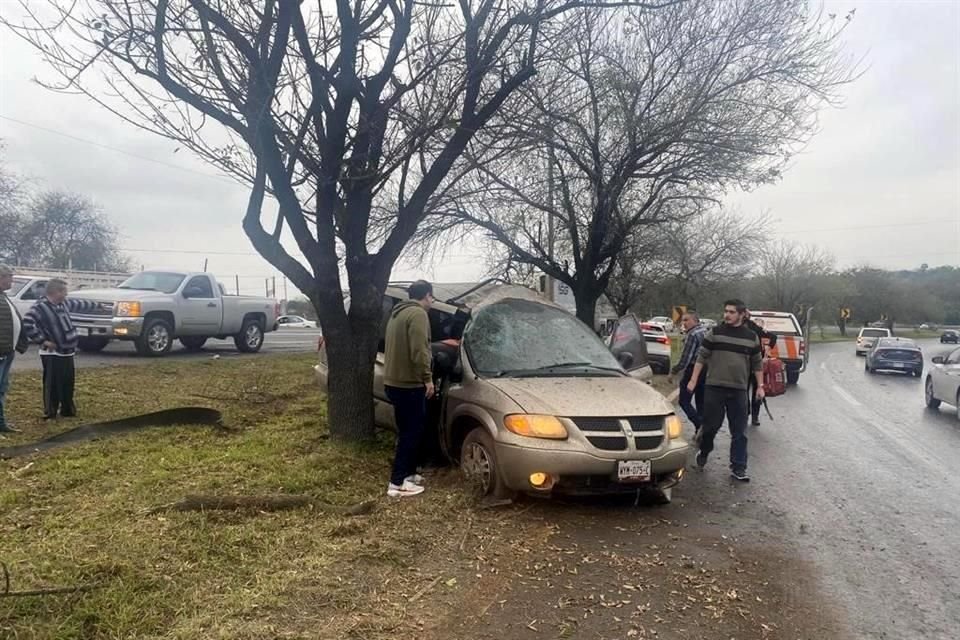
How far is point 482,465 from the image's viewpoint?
18.9 ft

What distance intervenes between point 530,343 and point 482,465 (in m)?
1.41

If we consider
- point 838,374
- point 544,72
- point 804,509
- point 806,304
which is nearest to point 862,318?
point 806,304

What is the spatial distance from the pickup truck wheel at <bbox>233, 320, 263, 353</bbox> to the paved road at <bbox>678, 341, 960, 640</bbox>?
1154 cm

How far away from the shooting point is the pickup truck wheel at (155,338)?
13594 mm

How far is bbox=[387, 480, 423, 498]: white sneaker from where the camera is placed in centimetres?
570

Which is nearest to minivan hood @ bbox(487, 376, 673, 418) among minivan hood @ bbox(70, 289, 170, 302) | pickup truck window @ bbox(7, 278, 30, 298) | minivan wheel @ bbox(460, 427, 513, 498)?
minivan wheel @ bbox(460, 427, 513, 498)

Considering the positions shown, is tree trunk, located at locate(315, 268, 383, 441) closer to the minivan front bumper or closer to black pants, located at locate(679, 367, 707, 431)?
the minivan front bumper

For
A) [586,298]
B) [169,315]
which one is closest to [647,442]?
[169,315]

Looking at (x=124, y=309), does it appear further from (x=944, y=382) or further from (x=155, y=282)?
(x=944, y=382)

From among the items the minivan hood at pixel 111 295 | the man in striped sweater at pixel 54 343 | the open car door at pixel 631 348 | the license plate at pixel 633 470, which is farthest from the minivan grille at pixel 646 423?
the minivan hood at pixel 111 295

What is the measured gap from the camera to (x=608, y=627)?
3.69 meters

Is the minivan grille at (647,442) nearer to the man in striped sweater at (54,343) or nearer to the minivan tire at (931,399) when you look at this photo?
the man in striped sweater at (54,343)

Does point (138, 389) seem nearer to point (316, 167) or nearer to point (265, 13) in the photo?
point (316, 167)

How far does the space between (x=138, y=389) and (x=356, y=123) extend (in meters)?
5.33
